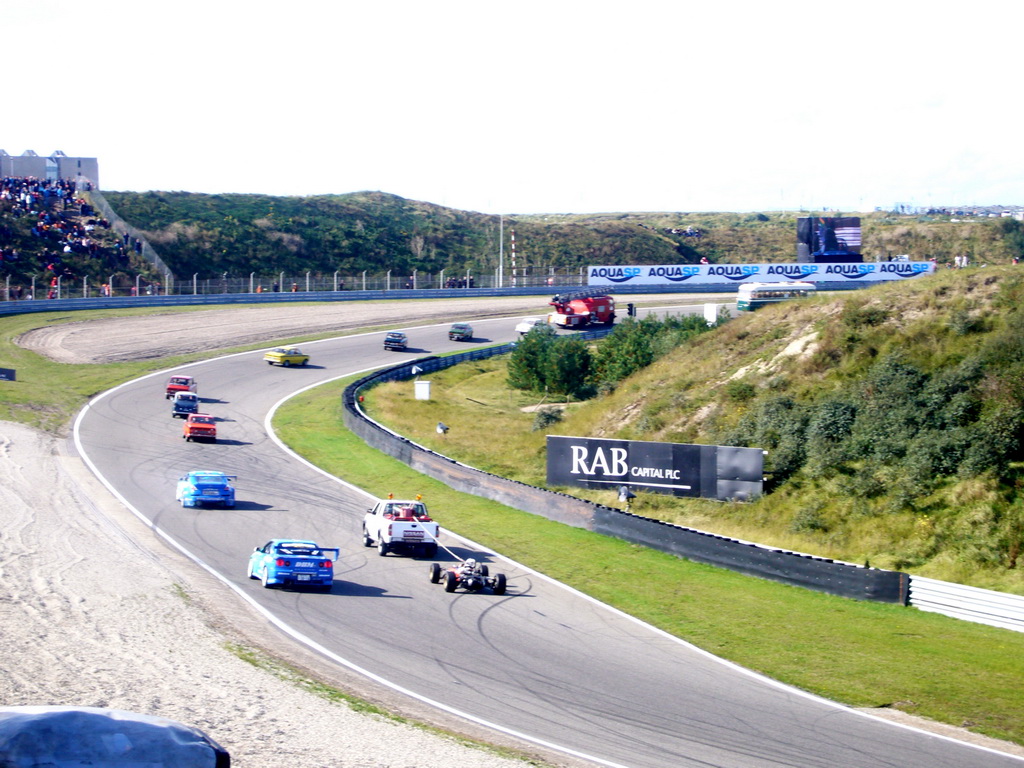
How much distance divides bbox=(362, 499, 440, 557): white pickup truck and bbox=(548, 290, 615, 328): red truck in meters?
47.5

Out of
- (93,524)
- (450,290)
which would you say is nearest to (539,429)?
(93,524)

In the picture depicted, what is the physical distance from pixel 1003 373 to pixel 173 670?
2772cm

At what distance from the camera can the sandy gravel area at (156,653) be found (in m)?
13.4

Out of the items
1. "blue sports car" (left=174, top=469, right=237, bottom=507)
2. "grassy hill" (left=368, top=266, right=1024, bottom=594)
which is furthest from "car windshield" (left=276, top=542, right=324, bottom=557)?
"grassy hill" (left=368, top=266, right=1024, bottom=594)

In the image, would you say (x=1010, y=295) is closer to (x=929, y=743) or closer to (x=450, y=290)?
(x=929, y=743)

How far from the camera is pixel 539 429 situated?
45781mm

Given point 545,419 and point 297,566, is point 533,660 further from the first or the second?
point 545,419

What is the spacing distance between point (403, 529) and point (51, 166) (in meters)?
119

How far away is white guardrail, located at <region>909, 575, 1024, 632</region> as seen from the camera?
21.6 m

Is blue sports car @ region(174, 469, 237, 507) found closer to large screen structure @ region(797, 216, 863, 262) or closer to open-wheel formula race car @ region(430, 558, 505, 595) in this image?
open-wheel formula race car @ region(430, 558, 505, 595)

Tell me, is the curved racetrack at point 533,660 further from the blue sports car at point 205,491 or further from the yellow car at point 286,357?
the yellow car at point 286,357

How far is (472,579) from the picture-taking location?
22562 millimetres

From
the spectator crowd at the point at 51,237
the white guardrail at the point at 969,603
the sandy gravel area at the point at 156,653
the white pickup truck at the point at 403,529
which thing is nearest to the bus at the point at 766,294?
the white guardrail at the point at 969,603

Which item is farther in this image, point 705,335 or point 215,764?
point 705,335
